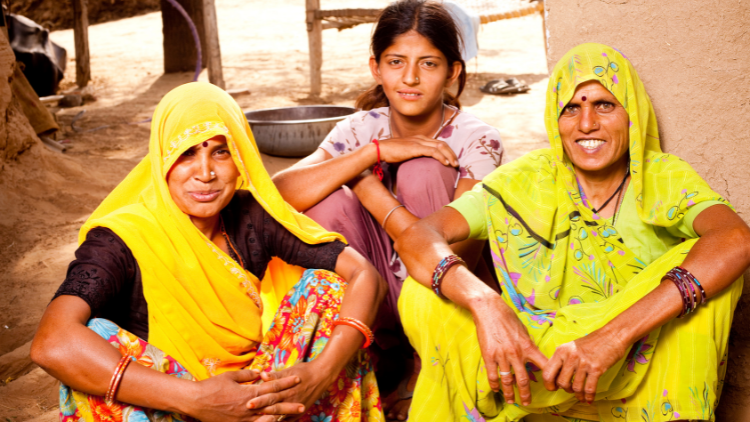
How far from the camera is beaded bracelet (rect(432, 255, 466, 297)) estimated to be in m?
1.90

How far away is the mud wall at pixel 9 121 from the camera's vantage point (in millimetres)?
4348

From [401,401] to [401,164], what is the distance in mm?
915

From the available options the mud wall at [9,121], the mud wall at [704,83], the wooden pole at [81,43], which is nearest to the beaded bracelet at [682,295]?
the mud wall at [704,83]

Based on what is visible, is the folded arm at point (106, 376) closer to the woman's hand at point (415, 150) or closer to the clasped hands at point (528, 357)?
the clasped hands at point (528, 357)

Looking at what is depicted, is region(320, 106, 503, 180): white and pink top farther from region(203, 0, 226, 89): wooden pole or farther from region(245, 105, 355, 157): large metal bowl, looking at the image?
region(203, 0, 226, 89): wooden pole

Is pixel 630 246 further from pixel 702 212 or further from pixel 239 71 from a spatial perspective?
pixel 239 71

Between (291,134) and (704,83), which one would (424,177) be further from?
(291,134)

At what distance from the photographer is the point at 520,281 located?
206 centimetres

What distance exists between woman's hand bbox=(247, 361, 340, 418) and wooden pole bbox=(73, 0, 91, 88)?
8744 millimetres

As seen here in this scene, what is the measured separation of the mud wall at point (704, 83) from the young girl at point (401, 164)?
63 cm

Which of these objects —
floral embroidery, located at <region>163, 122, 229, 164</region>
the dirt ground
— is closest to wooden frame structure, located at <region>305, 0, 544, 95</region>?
the dirt ground

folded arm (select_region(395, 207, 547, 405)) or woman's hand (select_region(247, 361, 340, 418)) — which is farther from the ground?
folded arm (select_region(395, 207, 547, 405))

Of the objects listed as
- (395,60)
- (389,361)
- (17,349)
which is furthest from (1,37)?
(389,361)

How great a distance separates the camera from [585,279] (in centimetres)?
205
